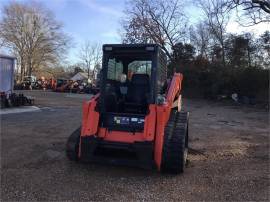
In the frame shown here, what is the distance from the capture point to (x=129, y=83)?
8.29 m

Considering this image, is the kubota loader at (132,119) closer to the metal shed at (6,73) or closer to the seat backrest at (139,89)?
the seat backrest at (139,89)

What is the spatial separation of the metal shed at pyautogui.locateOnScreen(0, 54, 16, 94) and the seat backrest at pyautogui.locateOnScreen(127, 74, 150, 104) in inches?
565

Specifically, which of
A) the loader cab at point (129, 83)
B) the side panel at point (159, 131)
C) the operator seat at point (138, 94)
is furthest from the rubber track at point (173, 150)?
the operator seat at point (138, 94)

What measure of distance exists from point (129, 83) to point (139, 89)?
0.92 feet

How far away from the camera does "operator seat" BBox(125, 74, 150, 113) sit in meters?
8.00

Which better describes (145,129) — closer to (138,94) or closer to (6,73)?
(138,94)

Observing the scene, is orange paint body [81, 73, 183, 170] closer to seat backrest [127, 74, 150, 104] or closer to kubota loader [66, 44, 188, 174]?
kubota loader [66, 44, 188, 174]

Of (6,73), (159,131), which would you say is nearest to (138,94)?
(159,131)

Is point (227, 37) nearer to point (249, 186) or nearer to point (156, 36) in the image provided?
point (156, 36)

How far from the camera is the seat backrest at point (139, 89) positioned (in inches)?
316

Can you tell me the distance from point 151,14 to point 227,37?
8788mm

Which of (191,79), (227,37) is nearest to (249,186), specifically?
(191,79)

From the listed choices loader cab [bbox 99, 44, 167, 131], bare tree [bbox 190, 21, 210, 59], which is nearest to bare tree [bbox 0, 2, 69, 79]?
bare tree [bbox 190, 21, 210, 59]

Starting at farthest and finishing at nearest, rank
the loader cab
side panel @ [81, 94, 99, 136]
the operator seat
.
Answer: the operator seat → the loader cab → side panel @ [81, 94, 99, 136]
